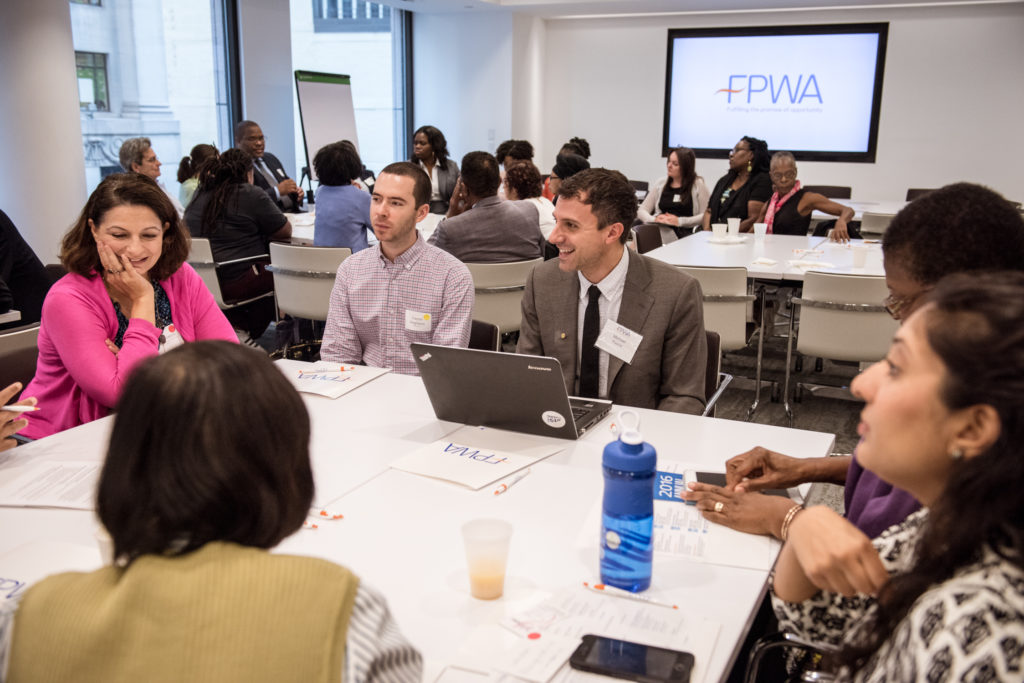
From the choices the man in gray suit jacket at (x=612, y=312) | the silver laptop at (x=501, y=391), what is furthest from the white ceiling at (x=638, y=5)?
the silver laptop at (x=501, y=391)

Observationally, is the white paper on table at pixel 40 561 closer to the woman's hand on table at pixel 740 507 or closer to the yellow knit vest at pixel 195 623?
the yellow knit vest at pixel 195 623

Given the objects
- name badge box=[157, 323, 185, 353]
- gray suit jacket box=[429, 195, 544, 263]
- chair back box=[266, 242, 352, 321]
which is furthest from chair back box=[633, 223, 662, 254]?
name badge box=[157, 323, 185, 353]

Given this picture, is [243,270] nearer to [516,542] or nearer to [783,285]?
[783,285]

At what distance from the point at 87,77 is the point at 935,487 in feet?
24.1

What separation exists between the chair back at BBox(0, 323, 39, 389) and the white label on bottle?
1520 mm

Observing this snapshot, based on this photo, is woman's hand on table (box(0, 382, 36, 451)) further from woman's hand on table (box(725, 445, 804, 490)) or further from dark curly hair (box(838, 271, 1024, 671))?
dark curly hair (box(838, 271, 1024, 671))

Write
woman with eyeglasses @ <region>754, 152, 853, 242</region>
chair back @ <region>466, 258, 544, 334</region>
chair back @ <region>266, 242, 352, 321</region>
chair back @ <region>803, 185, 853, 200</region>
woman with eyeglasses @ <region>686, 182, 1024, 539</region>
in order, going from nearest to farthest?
woman with eyeglasses @ <region>686, 182, 1024, 539</region>, chair back @ <region>466, 258, 544, 334</region>, chair back @ <region>266, 242, 352, 321</region>, woman with eyeglasses @ <region>754, 152, 853, 242</region>, chair back @ <region>803, 185, 853, 200</region>

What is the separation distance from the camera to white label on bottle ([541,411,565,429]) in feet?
6.62

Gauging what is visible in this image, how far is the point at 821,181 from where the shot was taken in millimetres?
10711

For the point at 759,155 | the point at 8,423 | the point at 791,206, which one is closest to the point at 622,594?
the point at 8,423

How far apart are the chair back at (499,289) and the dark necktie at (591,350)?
5.63 feet

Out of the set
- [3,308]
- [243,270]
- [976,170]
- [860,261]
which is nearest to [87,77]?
[243,270]

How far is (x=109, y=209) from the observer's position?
7.87 feet

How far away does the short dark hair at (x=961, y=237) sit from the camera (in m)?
1.51
